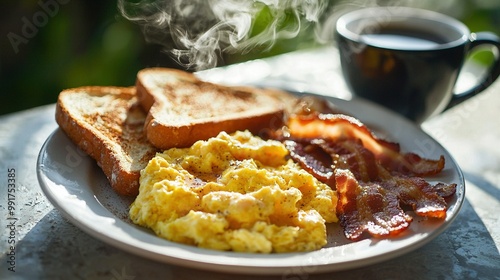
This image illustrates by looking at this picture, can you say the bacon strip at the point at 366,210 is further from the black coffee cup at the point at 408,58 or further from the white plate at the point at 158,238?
the black coffee cup at the point at 408,58

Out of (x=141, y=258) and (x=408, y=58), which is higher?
(x=408, y=58)

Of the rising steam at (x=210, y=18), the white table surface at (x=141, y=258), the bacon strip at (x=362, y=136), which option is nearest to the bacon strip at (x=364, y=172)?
the bacon strip at (x=362, y=136)

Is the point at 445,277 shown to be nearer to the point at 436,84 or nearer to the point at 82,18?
the point at 436,84

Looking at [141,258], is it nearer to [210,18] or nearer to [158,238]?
[158,238]

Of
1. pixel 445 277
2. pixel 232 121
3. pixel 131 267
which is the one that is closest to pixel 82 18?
pixel 232 121

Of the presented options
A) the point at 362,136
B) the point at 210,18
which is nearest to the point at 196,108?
the point at 362,136

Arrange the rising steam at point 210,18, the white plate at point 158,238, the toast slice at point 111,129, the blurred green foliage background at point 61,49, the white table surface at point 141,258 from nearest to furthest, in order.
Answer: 1. the white plate at point 158,238
2. the white table surface at point 141,258
3. the toast slice at point 111,129
4. the rising steam at point 210,18
5. the blurred green foliage background at point 61,49

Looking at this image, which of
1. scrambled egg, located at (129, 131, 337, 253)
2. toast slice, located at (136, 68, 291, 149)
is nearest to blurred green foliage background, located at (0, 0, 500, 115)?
toast slice, located at (136, 68, 291, 149)
